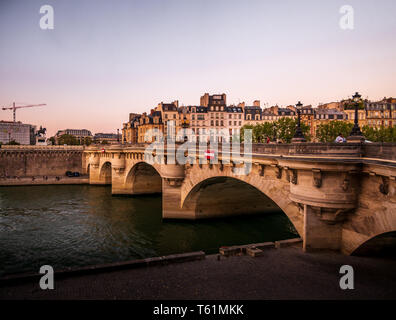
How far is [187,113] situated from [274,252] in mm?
75268

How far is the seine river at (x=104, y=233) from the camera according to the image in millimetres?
21422

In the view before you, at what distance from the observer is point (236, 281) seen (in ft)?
40.3

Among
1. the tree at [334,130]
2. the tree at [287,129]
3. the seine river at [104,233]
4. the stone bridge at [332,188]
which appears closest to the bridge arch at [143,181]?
the seine river at [104,233]

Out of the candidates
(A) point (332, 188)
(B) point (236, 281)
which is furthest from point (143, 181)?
(A) point (332, 188)

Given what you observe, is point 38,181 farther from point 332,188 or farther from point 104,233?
point 332,188

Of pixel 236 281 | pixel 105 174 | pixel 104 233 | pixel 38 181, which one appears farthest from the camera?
pixel 105 174

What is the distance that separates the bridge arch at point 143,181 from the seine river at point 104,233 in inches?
254

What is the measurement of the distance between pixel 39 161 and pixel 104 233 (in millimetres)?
54566

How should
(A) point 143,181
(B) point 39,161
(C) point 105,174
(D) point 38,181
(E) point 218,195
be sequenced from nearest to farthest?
(E) point 218,195 < (A) point 143,181 < (D) point 38,181 < (C) point 105,174 < (B) point 39,161

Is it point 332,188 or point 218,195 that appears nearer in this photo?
point 332,188

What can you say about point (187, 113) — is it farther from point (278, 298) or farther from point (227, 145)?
point (278, 298)

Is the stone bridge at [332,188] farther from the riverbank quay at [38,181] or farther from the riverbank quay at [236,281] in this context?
the riverbank quay at [38,181]

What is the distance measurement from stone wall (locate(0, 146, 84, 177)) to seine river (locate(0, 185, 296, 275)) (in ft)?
109
